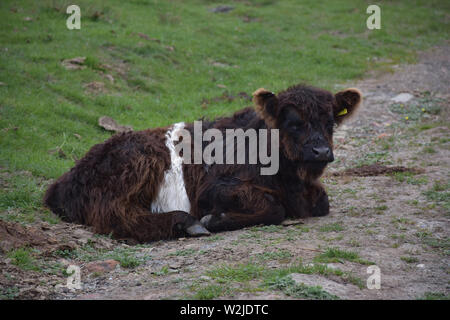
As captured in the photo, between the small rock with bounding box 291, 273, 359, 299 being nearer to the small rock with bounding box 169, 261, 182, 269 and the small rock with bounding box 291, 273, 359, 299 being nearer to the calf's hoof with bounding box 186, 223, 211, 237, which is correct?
the small rock with bounding box 169, 261, 182, 269

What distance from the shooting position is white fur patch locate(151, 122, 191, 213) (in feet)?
22.8

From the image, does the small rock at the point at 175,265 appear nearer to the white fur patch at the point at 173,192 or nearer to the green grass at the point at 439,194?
the white fur patch at the point at 173,192

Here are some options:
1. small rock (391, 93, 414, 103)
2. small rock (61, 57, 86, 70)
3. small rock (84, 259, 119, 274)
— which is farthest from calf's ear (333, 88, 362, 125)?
small rock (61, 57, 86, 70)

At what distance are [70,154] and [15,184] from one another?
190 centimetres

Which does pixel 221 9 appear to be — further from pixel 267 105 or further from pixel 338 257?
pixel 338 257

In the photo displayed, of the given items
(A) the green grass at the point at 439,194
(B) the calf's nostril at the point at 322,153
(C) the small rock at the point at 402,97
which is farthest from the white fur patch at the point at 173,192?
(C) the small rock at the point at 402,97

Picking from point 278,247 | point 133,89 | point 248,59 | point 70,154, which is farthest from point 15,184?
point 248,59

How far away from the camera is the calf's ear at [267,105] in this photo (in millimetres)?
6801

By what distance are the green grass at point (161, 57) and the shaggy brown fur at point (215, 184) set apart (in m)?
1.06

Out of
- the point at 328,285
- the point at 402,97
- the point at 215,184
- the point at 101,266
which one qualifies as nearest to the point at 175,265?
the point at 101,266

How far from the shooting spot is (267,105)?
22.5 ft

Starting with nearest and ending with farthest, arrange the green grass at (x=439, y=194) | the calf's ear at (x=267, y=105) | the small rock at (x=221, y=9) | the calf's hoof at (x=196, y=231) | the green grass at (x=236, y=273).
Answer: the green grass at (x=236, y=273) < the calf's hoof at (x=196, y=231) < the calf's ear at (x=267, y=105) < the green grass at (x=439, y=194) < the small rock at (x=221, y=9)

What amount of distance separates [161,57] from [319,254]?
10.9 metres

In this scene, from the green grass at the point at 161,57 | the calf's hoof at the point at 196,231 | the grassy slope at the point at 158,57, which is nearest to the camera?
the calf's hoof at the point at 196,231
